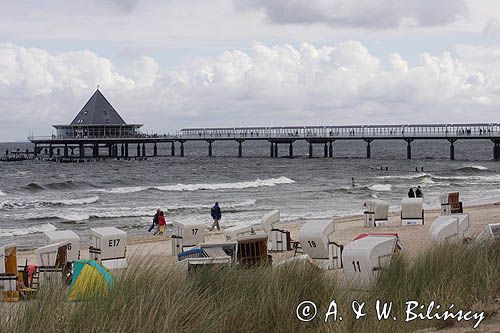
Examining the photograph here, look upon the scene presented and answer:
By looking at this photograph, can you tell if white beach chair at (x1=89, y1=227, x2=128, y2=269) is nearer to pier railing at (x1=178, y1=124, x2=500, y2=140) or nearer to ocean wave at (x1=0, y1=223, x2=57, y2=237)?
ocean wave at (x1=0, y1=223, x2=57, y2=237)

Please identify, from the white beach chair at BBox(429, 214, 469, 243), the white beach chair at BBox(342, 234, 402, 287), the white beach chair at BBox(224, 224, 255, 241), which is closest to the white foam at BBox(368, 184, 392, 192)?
the white beach chair at BBox(224, 224, 255, 241)

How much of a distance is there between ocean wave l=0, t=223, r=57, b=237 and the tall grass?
58.1 feet

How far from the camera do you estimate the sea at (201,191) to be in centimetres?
2773

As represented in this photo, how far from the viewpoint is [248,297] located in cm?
662

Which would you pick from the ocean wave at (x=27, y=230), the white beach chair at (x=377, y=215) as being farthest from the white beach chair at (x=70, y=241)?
the ocean wave at (x=27, y=230)

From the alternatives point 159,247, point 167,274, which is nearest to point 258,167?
point 159,247

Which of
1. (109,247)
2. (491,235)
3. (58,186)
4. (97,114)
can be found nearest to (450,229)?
(491,235)

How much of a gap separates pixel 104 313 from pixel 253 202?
2898 centimetres

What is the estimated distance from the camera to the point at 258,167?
2682 inches

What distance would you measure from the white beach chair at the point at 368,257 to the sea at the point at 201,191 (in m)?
13.3

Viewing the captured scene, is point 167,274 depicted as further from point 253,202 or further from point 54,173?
point 54,173

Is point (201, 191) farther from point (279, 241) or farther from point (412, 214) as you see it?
point (279, 241)

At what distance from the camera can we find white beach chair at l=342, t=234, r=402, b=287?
8.66 m

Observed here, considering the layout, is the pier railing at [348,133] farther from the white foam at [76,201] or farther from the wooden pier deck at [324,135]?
the white foam at [76,201]
